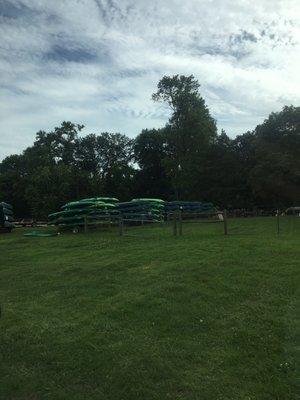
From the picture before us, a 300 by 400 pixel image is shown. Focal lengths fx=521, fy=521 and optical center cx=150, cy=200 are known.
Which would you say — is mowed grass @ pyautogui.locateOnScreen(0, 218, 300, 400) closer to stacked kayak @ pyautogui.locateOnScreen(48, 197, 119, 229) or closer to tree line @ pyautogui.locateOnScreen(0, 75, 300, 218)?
stacked kayak @ pyautogui.locateOnScreen(48, 197, 119, 229)

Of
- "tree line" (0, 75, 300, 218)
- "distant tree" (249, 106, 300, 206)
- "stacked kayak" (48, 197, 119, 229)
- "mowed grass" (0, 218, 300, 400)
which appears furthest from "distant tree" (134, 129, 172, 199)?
"mowed grass" (0, 218, 300, 400)

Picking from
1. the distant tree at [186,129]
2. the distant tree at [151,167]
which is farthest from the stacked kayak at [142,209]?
the distant tree at [151,167]

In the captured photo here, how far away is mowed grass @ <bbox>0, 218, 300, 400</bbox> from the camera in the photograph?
6359 millimetres

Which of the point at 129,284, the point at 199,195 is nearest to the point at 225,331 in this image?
the point at 129,284

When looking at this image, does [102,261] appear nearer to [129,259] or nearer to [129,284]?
[129,259]

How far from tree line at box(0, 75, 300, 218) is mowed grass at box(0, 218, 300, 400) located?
111 ft

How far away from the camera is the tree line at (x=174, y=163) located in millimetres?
47219

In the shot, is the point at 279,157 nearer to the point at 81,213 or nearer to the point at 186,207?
the point at 186,207

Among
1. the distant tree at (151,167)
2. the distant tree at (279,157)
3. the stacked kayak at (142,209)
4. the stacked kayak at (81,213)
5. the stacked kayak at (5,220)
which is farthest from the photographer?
the distant tree at (151,167)

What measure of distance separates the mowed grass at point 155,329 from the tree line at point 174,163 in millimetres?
33823

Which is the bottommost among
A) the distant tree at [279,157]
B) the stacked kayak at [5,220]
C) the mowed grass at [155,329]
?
the mowed grass at [155,329]

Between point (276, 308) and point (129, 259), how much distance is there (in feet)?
19.3

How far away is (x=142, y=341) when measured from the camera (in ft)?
25.0

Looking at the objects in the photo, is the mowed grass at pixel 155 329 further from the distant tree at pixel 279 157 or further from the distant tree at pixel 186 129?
the distant tree at pixel 186 129
